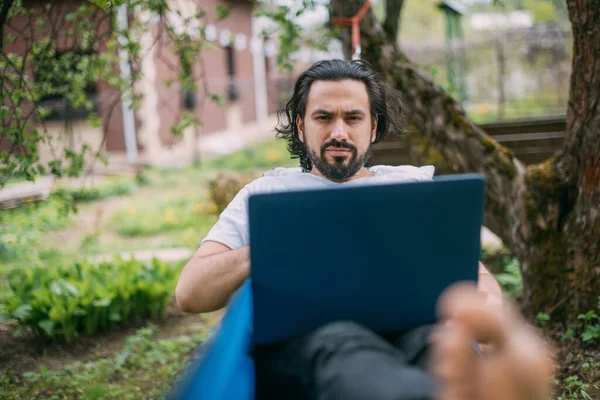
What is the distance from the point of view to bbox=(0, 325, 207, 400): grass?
10.00 ft

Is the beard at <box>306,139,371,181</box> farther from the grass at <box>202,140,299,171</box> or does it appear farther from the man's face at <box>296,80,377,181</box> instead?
the grass at <box>202,140,299,171</box>

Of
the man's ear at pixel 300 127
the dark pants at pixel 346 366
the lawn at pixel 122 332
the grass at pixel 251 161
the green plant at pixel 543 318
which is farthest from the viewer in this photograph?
the grass at pixel 251 161

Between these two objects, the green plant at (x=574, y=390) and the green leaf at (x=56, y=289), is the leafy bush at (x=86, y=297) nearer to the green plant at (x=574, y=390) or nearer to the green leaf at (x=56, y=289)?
the green leaf at (x=56, y=289)

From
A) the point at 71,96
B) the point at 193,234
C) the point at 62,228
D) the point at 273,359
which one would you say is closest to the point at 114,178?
the point at 62,228

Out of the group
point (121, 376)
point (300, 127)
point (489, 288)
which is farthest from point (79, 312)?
point (489, 288)

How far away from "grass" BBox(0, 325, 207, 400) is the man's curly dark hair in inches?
50.1

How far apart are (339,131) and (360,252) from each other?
2.82 ft

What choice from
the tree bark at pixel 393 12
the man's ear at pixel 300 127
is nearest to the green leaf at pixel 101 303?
the man's ear at pixel 300 127

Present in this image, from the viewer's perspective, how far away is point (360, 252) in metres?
1.54

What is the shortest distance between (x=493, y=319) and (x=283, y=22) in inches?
119

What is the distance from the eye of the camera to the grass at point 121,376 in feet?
10.00

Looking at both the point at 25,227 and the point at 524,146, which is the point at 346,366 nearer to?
the point at 524,146

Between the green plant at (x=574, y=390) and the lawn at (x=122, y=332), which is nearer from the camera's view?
the green plant at (x=574, y=390)

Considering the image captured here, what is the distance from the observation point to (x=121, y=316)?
3982 millimetres
